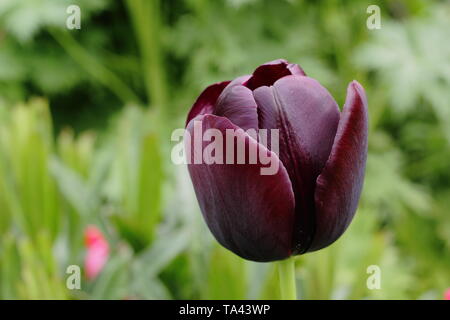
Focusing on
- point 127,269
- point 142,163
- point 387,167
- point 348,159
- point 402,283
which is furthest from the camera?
point 387,167

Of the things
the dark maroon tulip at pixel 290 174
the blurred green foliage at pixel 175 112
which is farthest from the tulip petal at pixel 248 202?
the blurred green foliage at pixel 175 112

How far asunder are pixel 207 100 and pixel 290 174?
65 mm

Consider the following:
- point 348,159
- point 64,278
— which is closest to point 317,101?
point 348,159

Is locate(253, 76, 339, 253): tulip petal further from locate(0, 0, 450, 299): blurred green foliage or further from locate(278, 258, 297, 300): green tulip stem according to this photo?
locate(0, 0, 450, 299): blurred green foliage

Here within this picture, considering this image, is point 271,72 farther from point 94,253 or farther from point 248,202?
point 94,253

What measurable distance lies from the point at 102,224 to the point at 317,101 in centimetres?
36

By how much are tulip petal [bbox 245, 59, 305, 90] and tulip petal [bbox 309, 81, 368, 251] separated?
0.04 metres

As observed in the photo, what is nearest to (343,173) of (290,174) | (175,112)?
(290,174)

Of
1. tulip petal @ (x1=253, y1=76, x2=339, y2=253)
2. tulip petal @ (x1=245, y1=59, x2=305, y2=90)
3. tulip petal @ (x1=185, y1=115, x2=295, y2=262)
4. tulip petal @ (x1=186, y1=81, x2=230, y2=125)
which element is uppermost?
tulip petal @ (x1=245, y1=59, x2=305, y2=90)

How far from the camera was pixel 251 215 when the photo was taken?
0.33 meters

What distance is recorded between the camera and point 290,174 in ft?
1.09

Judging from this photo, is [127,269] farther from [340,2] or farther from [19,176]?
[340,2]

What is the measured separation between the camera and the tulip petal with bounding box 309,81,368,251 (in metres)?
0.32

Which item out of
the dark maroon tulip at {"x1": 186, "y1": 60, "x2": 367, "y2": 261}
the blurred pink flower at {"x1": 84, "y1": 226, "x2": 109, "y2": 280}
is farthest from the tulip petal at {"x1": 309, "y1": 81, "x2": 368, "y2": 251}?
the blurred pink flower at {"x1": 84, "y1": 226, "x2": 109, "y2": 280}
